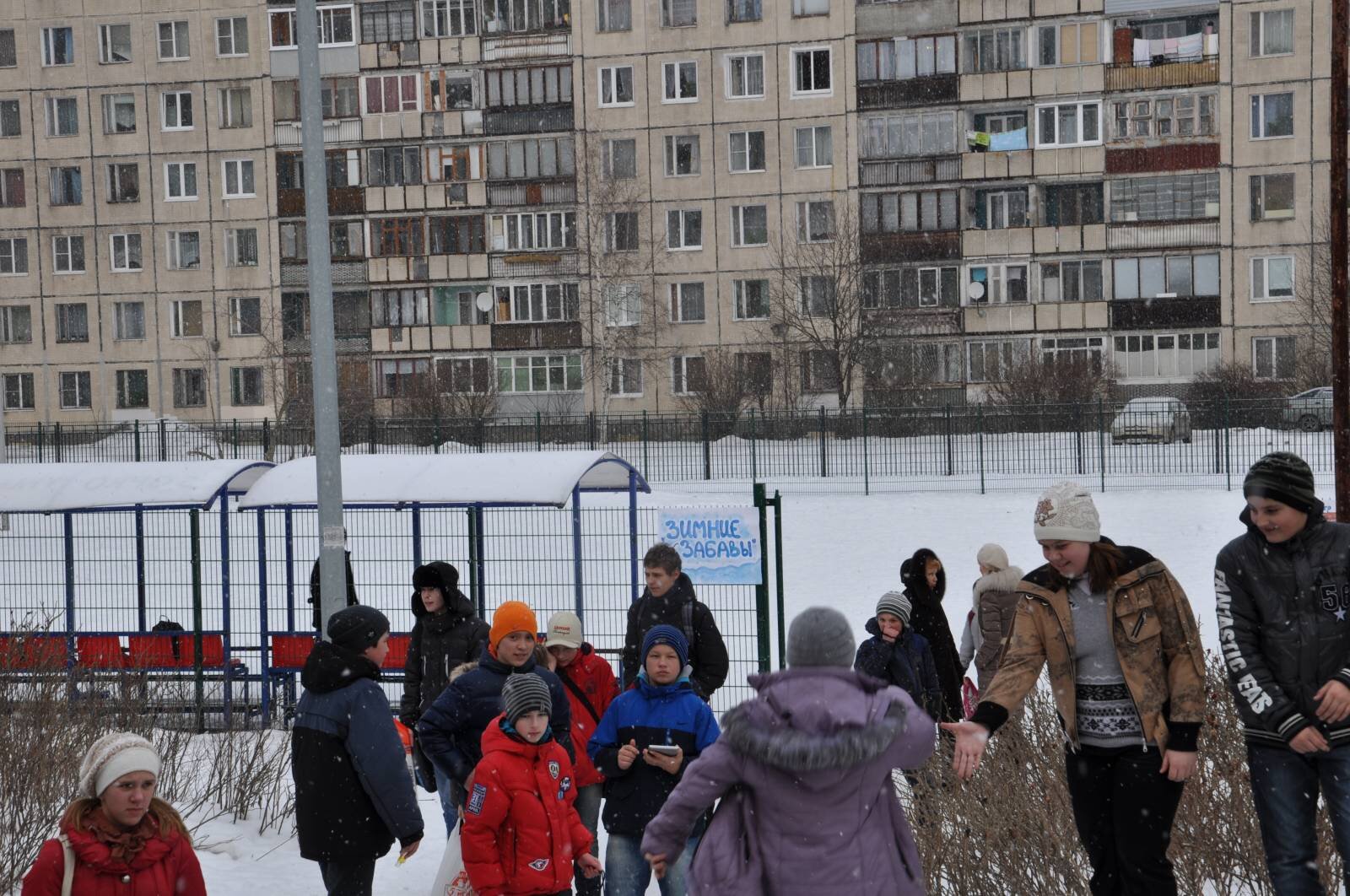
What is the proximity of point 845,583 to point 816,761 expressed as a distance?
16771mm

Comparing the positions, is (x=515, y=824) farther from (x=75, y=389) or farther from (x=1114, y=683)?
(x=75, y=389)

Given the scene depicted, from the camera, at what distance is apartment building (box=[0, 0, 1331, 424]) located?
4728cm

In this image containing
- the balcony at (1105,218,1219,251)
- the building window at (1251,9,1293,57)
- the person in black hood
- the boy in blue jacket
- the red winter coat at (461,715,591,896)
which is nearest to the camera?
the red winter coat at (461,715,591,896)

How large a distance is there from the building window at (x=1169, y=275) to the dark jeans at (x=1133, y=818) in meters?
45.3

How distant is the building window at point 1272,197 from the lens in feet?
154

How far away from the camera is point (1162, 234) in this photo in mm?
47688

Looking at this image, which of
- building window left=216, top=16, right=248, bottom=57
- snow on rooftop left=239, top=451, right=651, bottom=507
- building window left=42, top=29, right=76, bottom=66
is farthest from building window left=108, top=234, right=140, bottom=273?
snow on rooftop left=239, top=451, right=651, bottom=507

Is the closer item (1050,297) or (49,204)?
(1050,297)

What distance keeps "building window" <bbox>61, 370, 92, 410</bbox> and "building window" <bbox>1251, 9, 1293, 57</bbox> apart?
40.0 metres

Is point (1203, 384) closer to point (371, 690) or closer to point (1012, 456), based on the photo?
point (1012, 456)

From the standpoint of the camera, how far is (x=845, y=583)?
20.4 meters

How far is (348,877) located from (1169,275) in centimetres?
4588

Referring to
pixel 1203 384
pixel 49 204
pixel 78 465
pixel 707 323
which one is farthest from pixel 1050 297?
pixel 78 465

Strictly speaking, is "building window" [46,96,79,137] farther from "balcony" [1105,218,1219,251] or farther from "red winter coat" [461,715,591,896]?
"red winter coat" [461,715,591,896]
